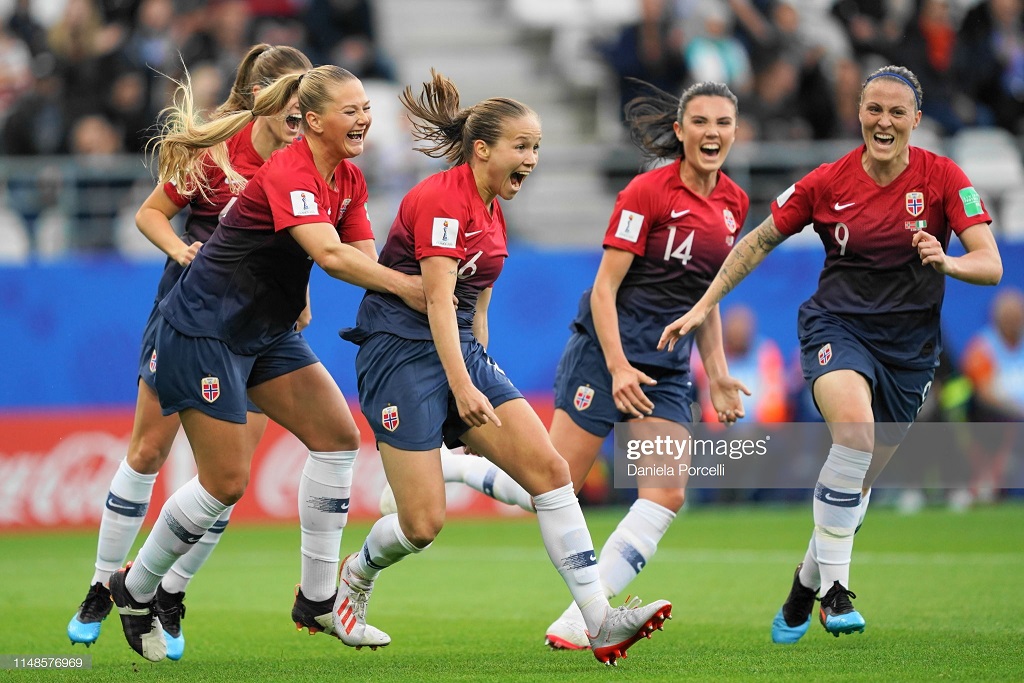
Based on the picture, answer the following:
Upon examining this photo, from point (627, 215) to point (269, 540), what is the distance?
673cm

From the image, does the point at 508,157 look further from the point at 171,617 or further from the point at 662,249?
the point at 171,617

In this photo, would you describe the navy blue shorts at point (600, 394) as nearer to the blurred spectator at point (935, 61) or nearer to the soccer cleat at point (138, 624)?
the soccer cleat at point (138, 624)

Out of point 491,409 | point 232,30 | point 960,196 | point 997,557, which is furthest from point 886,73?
point 232,30

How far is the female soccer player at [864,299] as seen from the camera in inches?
264

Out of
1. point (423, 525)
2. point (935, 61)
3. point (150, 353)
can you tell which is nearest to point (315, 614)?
point (423, 525)

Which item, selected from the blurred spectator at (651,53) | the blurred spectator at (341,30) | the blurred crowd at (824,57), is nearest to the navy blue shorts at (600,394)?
the blurred crowd at (824,57)

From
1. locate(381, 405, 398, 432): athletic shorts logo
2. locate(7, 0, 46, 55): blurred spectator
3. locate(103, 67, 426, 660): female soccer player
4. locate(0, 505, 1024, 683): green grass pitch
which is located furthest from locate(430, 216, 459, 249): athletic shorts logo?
locate(7, 0, 46, 55): blurred spectator

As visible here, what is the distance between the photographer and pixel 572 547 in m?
6.00

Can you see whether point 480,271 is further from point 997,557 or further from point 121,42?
point 121,42

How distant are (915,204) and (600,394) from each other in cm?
175

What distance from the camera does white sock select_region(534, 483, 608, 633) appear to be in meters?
5.97

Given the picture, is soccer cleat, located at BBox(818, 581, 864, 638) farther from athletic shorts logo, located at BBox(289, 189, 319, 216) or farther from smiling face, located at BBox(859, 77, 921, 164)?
athletic shorts logo, located at BBox(289, 189, 319, 216)

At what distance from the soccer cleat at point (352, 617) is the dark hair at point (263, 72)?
89.3 inches

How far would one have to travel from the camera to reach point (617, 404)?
6.82 metres
